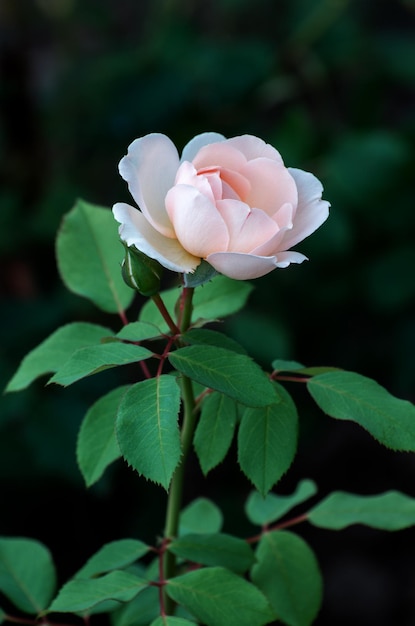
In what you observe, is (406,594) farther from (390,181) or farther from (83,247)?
(83,247)

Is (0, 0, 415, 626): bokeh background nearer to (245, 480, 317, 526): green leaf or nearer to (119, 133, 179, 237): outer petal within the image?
(245, 480, 317, 526): green leaf

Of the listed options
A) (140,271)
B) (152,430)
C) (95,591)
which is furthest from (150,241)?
(95,591)

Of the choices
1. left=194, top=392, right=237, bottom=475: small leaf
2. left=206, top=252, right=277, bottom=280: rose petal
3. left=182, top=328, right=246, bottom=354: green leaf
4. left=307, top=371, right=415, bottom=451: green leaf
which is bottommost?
left=307, top=371, right=415, bottom=451: green leaf

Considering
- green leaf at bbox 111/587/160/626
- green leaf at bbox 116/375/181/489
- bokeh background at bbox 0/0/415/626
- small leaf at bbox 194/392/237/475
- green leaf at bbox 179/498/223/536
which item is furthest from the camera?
bokeh background at bbox 0/0/415/626

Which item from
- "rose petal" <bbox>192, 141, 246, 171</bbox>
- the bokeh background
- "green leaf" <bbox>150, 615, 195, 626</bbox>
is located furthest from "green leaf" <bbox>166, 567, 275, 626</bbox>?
the bokeh background

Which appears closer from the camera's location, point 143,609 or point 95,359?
point 95,359

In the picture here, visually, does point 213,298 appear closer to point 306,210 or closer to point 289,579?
point 306,210

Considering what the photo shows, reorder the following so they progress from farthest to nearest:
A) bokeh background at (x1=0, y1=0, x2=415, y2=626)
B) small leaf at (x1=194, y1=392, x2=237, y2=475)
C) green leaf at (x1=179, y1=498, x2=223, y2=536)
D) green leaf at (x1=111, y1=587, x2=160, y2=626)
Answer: bokeh background at (x1=0, y1=0, x2=415, y2=626) → green leaf at (x1=179, y1=498, x2=223, y2=536) → green leaf at (x1=111, y1=587, x2=160, y2=626) → small leaf at (x1=194, y1=392, x2=237, y2=475)
